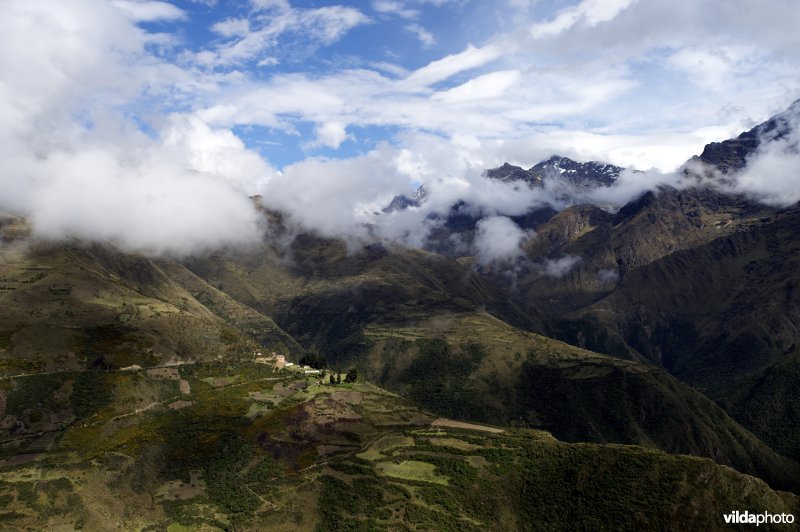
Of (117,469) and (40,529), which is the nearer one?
(40,529)

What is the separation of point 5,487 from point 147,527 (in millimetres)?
50004

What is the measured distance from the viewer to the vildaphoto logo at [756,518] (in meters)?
157

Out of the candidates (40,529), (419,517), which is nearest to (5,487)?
(40,529)

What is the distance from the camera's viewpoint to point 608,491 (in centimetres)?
17400

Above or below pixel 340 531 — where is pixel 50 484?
above

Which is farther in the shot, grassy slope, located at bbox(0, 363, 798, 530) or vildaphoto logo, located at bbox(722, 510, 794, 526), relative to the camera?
grassy slope, located at bbox(0, 363, 798, 530)

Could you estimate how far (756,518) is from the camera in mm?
158625

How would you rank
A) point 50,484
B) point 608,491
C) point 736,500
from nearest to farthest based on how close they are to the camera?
1. point 736,500
2. point 608,491
3. point 50,484

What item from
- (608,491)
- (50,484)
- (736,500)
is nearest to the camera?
(736,500)

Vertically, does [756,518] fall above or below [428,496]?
below

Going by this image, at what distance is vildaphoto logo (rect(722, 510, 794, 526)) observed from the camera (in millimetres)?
156875

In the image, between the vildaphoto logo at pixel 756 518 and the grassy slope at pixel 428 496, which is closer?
the vildaphoto logo at pixel 756 518

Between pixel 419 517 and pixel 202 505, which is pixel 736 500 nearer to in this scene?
pixel 419 517

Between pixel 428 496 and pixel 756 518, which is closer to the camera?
pixel 756 518
